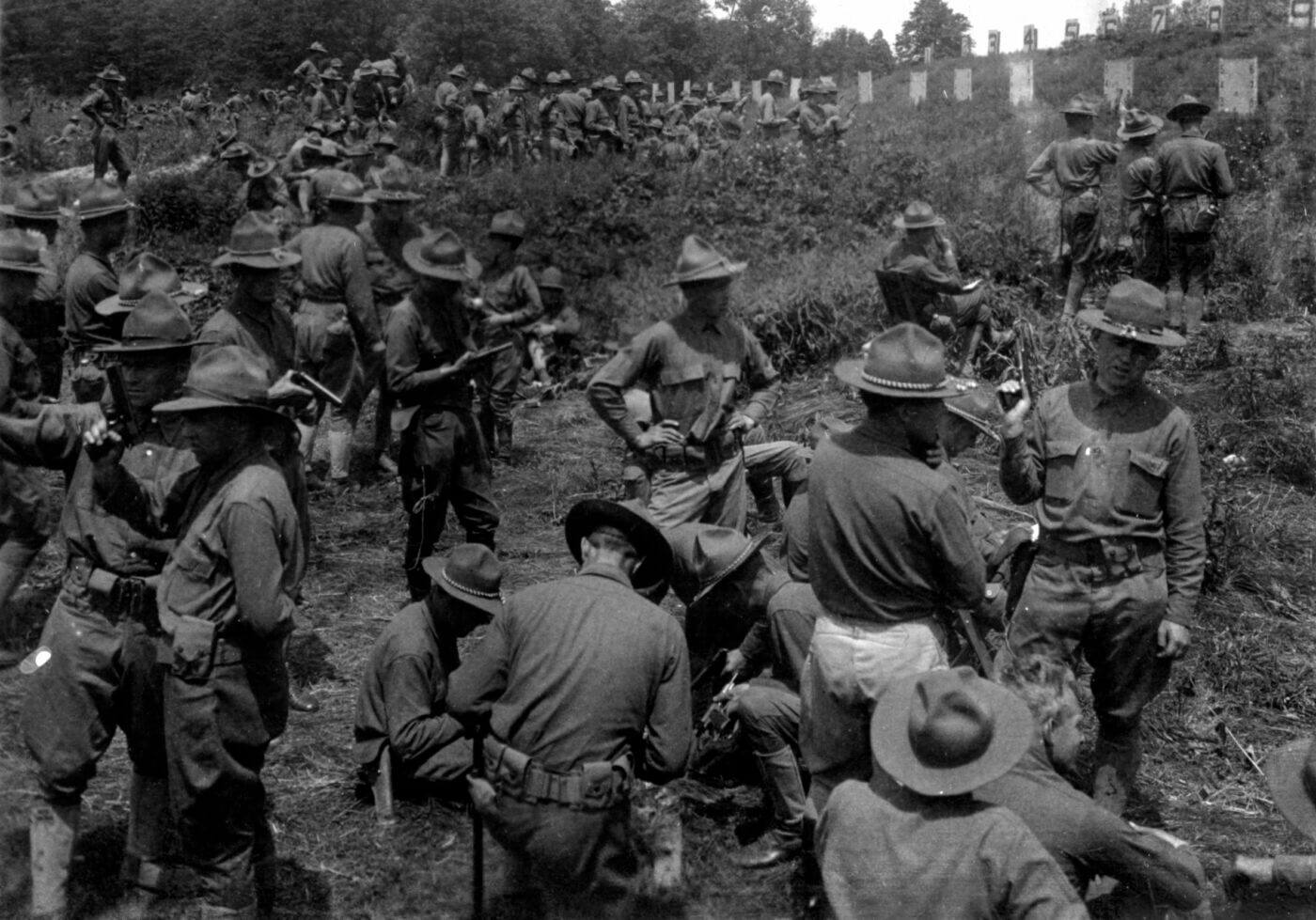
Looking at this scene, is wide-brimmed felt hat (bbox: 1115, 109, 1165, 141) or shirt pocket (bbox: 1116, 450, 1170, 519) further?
wide-brimmed felt hat (bbox: 1115, 109, 1165, 141)

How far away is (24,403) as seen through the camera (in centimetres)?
582

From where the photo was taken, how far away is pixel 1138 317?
506 cm

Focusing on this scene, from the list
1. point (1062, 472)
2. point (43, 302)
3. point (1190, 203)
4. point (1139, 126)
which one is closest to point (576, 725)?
point (1062, 472)

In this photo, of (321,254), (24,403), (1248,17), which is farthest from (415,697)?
(1248,17)

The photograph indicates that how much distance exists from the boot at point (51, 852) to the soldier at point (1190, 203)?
32.7ft

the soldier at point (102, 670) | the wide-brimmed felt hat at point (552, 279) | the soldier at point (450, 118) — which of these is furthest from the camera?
the soldier at point (450, 118)

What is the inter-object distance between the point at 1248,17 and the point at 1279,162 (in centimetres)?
975

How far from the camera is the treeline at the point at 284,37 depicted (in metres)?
15.8

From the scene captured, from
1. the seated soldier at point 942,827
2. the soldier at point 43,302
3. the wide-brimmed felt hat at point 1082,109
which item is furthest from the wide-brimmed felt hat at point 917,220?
the seated soldier at point 942,827

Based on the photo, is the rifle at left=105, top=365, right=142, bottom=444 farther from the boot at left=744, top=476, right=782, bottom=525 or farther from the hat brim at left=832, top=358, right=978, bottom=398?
the boot at left=744, top=476, right=782, bottom=525

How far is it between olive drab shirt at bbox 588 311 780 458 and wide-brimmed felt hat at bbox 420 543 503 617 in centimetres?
163

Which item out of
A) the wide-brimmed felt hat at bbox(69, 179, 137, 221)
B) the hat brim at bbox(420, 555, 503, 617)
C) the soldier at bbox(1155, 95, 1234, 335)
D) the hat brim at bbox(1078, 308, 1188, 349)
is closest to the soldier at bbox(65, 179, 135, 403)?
the wide-brimmed felt hat at bbox(69, 179, 137, 221)

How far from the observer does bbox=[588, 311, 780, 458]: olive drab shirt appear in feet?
21.7

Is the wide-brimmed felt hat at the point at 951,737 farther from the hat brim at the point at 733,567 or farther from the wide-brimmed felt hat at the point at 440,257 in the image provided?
the wide-brimmed felt hat at the point at 440,257
